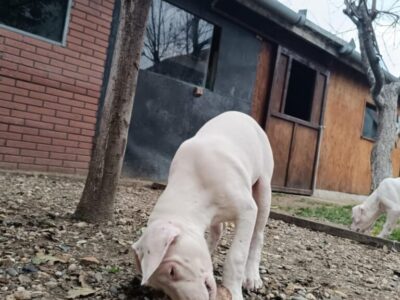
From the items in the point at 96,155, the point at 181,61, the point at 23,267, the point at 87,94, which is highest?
the point at 181,61

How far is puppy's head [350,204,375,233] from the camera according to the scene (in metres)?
7.21

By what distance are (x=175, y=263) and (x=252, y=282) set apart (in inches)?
49.0

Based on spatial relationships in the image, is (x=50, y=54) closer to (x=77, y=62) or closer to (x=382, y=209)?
(x=77, y=62)

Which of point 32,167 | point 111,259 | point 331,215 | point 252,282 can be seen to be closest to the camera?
point 252,282

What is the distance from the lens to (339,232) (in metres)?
6.04

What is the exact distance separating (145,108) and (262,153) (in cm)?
518

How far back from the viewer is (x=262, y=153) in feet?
11.2

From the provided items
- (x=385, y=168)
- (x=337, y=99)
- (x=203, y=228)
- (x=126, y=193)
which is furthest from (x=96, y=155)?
(x=337, y=99)

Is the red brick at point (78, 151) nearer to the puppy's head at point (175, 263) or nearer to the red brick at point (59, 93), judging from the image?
the red brick at point (59, 93)

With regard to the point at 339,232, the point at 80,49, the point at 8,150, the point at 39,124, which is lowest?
the point at 339,232

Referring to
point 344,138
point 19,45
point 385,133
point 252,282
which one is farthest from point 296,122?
point 252,282

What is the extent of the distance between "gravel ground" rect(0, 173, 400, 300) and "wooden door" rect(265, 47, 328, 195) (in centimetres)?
543

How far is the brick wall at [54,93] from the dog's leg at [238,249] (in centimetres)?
485

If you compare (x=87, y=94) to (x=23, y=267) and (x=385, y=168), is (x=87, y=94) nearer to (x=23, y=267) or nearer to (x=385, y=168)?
(x=23, y=267)
